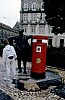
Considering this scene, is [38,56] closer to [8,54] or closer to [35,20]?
[8,54]

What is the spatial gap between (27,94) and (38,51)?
2.11 meters

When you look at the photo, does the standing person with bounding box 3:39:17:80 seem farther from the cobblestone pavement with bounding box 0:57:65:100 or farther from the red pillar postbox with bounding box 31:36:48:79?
the cobblestone pavement with bounding box 0:57:65:100

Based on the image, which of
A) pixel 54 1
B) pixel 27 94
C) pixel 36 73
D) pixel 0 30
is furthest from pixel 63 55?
pixel 0 30

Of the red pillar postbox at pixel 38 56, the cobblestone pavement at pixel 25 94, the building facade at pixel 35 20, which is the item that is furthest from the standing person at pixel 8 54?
the building facade at pixel 35 20

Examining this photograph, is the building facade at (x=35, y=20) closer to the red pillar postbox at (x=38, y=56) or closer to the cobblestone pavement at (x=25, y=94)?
the red pillar postbox at (x=38, y=56)

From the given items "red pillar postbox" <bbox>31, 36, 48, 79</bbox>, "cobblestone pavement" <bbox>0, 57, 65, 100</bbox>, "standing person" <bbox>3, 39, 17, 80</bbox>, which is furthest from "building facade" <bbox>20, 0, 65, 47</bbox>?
"cobblestone pavement" <bbox>0, 57, 65, 100</bbox>

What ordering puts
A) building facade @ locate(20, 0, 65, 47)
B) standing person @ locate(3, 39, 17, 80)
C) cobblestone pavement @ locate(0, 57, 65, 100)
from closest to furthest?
cobblestone pavement @ locate(0, 57, 65, 100)
standing person @ locate(3, 39, 17, 80)
building facade @ locate(20, 0, 65, 47)

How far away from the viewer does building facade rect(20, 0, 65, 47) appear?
54.7 m

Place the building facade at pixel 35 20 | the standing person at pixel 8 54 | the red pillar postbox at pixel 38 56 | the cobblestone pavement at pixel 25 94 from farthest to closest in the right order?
the building facade at pixel 35 20, the standing person at pixel 8 54, the red pillar postbox at pixel 38 56, the cobblestone pavement at pixel 25 94

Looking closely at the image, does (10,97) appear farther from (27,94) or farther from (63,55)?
(63,55)

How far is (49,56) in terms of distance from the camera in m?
14.5

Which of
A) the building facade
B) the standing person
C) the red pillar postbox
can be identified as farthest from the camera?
the building facade

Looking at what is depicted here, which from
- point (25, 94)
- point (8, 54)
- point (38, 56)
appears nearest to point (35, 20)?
point (8, 54)

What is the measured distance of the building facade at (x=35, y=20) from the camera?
180 feet
